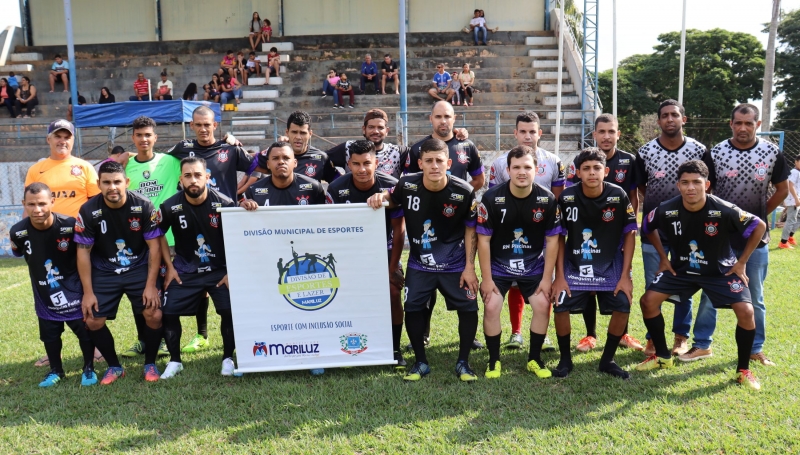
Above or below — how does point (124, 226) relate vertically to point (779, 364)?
above

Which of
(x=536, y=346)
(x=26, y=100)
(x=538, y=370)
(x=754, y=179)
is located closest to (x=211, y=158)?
(x=536, y=346)

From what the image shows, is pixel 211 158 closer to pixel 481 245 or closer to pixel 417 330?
pixel 417 330

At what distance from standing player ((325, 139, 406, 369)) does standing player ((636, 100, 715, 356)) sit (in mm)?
2168

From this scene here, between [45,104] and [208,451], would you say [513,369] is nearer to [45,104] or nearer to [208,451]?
[208,451]

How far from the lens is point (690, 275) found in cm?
498

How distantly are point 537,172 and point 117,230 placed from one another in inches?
148

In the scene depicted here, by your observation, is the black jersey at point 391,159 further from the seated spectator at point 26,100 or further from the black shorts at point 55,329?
the seated spectator at point 26,100

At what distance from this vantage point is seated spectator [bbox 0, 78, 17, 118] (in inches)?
808

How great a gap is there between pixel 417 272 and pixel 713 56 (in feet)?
124

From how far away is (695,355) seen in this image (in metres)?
5.41

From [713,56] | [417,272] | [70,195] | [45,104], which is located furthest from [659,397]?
[713,56]

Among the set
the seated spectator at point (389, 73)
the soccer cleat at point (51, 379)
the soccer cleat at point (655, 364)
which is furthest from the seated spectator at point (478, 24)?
the soccer cleat at point (51, 379)

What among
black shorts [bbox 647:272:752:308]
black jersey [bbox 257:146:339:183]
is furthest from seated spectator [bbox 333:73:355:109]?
black shorts [bbox 647:272:752:308]

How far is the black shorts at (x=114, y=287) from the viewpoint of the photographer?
5.18 metres
